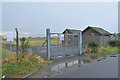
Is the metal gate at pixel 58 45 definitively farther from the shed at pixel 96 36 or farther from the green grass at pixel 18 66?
the shed at pixel 96 36

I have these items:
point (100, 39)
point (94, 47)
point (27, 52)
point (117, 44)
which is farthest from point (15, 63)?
point (117, 44)

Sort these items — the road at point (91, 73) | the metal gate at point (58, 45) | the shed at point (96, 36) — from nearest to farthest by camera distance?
the road at point (91, 73) → the metal gate at point (58, 45) → the shed at point (96, 36)

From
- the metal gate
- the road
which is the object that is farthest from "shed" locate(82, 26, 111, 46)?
the road

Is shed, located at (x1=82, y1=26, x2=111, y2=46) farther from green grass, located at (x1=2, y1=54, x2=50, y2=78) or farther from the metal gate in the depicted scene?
green grass, located at (x1=2, y1=54, x2=50, y2=78)

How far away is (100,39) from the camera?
1733 cm

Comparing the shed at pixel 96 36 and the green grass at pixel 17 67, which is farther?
the shed at pixel 96 36

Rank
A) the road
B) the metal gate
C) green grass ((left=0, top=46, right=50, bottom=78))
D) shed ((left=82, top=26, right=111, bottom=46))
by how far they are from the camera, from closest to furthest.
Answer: the road, green grass ((left=0, top=46, right=50, bottom=78)), the metal gate, shed ((left=82, top=26, right=111, bottom=46))

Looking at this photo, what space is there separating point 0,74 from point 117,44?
1672 cm

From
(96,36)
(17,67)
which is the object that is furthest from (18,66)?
(96,36)

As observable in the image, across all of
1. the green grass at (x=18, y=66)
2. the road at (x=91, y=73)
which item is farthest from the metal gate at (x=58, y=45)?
the road at (x=91, y=73)

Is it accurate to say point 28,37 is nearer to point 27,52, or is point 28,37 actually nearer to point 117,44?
point 27,52

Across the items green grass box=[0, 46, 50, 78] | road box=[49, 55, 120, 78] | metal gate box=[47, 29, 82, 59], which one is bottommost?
road box=[49, 55, 120, 78]

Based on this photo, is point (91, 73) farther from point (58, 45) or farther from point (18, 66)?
point (58, 45)

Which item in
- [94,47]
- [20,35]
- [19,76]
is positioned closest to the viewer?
[19,76]
